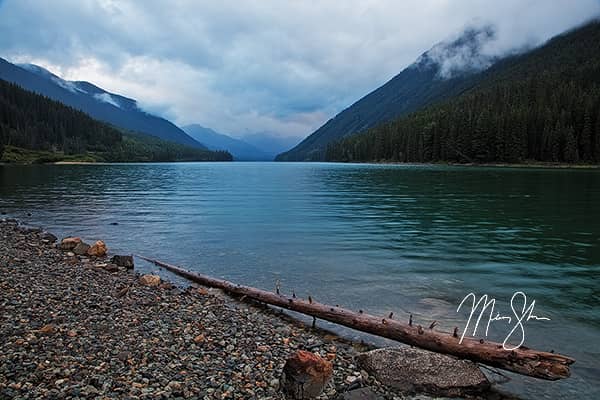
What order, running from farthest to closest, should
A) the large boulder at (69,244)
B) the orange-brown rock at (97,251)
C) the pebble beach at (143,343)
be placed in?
the large boulder at (69,244), the orange-brown rock at (97,251), the pebble beach at (143,343)

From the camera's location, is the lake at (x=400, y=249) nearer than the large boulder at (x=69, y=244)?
Yes

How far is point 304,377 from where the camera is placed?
8.25 m

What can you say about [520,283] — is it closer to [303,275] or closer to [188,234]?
[303,275]

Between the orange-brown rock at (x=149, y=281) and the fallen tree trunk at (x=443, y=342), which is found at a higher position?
the fallen tree trunk at (x=443, y=342)

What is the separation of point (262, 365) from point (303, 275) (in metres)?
9.40

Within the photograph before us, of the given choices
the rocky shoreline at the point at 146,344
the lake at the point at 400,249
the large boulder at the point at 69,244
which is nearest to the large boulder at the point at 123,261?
the lake at the point at 400,249

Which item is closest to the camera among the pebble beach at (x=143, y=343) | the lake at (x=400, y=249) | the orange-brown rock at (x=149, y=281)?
the pebble beach at (x=143, y=343)

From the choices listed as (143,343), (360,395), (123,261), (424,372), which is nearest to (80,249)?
(123,261)

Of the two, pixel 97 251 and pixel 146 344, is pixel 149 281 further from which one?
pixel 97 251

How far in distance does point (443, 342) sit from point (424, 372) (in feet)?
4.03

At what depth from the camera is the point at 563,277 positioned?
60.3ft

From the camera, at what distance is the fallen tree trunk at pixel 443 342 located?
28.2 ft

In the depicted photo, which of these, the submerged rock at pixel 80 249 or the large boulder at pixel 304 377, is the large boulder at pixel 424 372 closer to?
the large boulder at pixel 304 377

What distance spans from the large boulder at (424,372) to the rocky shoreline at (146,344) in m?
0.31
